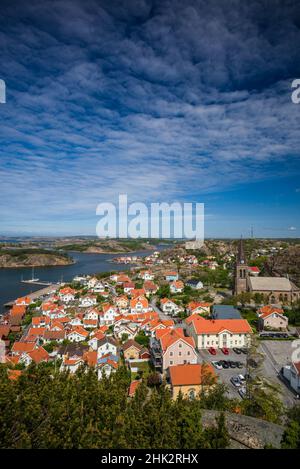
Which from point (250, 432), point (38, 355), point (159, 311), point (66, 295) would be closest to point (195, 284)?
point (159, 311)

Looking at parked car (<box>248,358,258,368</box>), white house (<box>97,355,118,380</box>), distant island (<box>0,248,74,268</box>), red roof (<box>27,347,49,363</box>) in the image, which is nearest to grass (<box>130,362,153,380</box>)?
white house (<box>97,355,118,380</box>)

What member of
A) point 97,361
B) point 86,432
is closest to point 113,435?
point 86,432

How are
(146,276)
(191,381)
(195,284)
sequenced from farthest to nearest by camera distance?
(146,276) < (195,284) < (191,381)

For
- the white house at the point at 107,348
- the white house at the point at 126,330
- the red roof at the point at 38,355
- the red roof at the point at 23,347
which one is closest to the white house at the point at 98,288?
the white house at the point at 126,330

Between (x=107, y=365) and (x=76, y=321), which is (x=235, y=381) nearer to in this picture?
(x=107, y=365)
